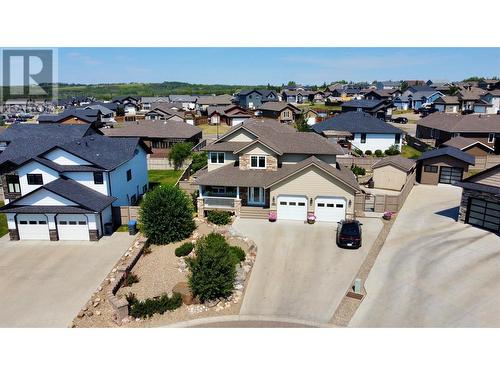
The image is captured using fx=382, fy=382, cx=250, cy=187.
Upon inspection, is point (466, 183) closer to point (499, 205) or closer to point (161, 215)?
point (499, 205)

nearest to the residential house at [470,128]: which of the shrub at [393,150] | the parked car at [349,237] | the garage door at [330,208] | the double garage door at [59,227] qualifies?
the shrub at [393,150]

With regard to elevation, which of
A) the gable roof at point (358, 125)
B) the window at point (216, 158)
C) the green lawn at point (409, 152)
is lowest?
the green lawn at point (409, 152)

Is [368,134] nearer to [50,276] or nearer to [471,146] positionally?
[471,146]

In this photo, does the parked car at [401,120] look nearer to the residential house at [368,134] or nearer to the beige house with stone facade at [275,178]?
the residential house at [368,134]

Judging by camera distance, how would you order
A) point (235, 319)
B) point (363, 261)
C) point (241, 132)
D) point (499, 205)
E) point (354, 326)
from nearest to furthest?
1. point (354, 326)
2. point (235, 319)
3. point (363, 261)
4. point (499, 205)
5. point (241, 132)

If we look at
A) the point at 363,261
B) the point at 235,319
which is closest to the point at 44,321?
the point at 235,319

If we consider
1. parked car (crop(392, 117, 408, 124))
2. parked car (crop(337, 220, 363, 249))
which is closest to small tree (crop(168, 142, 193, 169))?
parked car (crop(337, 220, 363, 249))

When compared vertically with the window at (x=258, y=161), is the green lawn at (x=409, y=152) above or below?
below
